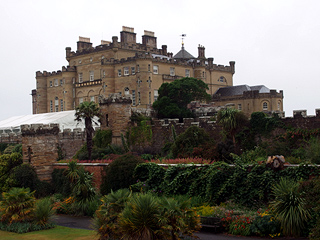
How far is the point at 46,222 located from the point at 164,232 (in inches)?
321

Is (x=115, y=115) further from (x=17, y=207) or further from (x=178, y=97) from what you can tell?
(x=178, y=97)

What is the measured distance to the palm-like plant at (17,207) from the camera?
66.4 feet

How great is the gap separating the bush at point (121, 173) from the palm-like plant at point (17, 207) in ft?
15.6

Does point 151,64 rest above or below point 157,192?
above

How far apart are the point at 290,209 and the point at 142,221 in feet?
16.6

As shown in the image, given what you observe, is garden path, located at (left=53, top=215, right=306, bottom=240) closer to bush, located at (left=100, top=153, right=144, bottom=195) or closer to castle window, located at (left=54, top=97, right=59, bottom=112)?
bush, located at (left=100, top=153, right=144, bottom=195)

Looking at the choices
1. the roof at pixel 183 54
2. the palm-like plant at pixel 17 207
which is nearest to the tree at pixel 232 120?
the palm-like plant at pixel 17 207

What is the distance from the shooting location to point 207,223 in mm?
17500

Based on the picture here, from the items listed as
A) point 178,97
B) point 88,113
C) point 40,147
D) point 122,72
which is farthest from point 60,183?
point 122,72

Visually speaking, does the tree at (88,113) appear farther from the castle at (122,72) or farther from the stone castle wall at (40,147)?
the castle at (122,72)

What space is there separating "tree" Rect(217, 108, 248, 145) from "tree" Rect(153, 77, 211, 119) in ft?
61.7

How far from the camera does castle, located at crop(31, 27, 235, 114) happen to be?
6259 centimetres

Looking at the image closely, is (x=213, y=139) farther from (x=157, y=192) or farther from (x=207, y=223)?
(x=207, y=223)

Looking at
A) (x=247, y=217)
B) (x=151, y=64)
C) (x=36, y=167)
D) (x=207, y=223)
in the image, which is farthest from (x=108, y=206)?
(x=151, y=64)
